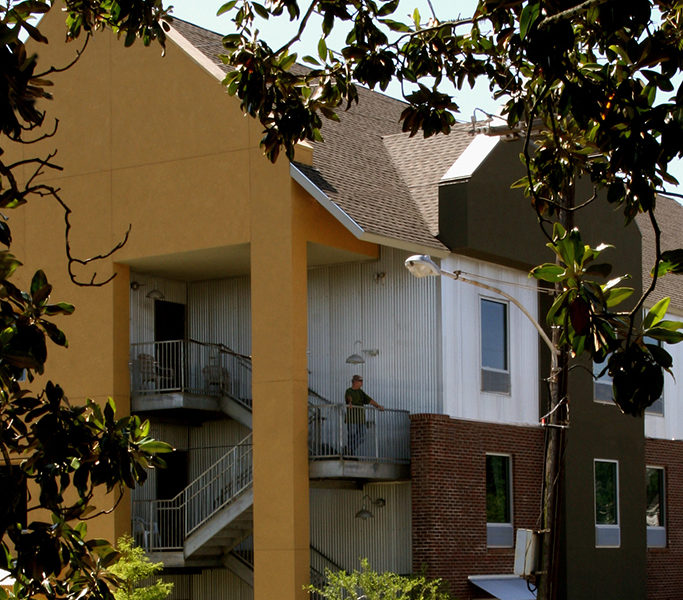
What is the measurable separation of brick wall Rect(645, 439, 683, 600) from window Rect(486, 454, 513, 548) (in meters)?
6.39

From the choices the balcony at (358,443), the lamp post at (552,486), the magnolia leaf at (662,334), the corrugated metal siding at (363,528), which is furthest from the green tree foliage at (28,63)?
the corrugated metal siding at (363,528)

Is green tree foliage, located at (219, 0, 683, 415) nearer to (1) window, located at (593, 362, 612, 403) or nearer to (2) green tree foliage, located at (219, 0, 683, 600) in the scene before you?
(2) green tree foliage, located at (219, 0, 683, 600)

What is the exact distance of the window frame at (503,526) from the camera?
86.4 feet

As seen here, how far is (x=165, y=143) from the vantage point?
25891mm

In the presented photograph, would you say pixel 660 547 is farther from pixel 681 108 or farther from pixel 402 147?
pixel 681 108

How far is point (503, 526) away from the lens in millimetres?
26703

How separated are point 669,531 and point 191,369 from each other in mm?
13188

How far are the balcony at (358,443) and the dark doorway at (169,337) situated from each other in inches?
145

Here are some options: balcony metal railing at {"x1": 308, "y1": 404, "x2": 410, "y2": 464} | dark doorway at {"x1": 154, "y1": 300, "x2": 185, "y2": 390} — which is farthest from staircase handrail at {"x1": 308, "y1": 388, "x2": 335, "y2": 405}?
dark doorway at {"x1": 154, "y1": 300, "x2": 185, "y2": 390}

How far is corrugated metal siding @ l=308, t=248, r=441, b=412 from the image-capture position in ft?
84.6

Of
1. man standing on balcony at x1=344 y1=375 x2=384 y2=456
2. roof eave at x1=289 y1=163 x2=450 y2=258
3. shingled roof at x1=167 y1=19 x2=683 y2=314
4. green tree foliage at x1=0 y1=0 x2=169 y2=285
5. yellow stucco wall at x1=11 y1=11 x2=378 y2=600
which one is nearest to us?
green tree foliage at x1=0 y1=0 x2=169 y2=285

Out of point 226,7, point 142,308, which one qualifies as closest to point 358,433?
point 142,308

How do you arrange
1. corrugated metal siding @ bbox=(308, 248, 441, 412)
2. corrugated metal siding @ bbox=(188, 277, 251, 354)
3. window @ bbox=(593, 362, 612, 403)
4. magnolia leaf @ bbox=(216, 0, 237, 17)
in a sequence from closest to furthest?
magnolia leaf @ bbox=(216, 0, 237, 17)
corrugated metal siding @ bbox=(308, 248, 441, 412)
corrugated metal siding @ bbox=(188, 277, 251, 354)
window @ bbox=(593, 362, 612, 403)

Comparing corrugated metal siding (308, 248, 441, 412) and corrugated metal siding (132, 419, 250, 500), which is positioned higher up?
corrugated metal siding (308, 248, 441, 412)
